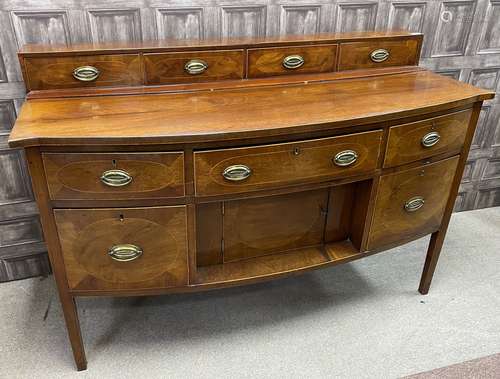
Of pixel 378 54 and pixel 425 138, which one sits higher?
pixel 378 54

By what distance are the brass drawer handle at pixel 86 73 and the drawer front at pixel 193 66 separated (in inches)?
6.5

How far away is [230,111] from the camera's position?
4.63 feet

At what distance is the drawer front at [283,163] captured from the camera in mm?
1320

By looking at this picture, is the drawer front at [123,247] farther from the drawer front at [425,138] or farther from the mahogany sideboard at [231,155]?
the drawer front at [425,138]

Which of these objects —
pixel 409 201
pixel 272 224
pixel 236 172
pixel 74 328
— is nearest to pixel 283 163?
pixel 236 172

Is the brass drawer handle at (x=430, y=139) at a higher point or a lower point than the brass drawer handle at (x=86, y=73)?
lower

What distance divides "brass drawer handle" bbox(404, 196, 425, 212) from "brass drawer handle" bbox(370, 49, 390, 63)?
1.87 ft

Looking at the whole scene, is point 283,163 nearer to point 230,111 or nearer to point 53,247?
point 230,111

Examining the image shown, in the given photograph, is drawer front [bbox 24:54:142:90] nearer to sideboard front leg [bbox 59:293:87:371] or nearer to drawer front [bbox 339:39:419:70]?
sideboard front leg [bbox 59:293:87:371]

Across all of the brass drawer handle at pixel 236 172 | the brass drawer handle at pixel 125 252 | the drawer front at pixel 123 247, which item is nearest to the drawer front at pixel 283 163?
the brass drawer handle at pixel 236 172

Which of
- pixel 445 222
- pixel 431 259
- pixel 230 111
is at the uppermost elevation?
pixel 230 111

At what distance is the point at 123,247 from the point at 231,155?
0.43 metres

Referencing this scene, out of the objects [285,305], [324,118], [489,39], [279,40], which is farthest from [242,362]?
[489,39]

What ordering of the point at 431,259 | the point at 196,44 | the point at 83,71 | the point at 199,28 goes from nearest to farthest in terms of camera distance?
1. the point at 83,71
2. the point at 196,44
3. the point at 199,28
4. the point at 431,259
